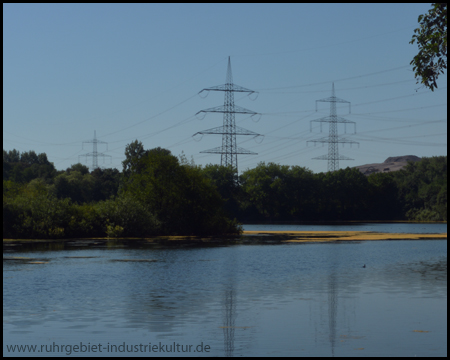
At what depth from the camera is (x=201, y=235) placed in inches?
3447

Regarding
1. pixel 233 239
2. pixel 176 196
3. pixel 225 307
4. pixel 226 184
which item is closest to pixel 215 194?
pixel 176 196

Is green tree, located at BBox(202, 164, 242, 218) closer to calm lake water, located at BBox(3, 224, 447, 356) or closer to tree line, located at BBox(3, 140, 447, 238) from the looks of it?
tree line, located at BBox(3, 140, 447, 238)

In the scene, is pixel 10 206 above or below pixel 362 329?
above

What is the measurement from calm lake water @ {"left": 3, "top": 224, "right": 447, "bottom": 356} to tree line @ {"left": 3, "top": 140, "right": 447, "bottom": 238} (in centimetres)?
3565

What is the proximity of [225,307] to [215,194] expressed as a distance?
64.5m

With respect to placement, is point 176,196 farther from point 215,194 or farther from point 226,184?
point 226,184

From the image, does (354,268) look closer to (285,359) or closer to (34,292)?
(34,292)

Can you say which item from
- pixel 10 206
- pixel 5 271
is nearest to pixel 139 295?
pixel 5 271

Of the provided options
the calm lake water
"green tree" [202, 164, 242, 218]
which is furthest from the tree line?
the calm lake water

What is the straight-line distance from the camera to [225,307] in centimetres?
2378

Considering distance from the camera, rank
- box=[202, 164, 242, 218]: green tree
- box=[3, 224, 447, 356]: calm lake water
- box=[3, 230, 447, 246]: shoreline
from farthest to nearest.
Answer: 1. box=[202, 164, 242, 218]: green tree
2. box=[3, 230, 447, 246]: shoreline
3. box=[3, 224, 447, 356]: calm lake water

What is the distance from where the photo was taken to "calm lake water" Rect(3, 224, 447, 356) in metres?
16.9

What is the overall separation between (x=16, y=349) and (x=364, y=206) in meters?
163

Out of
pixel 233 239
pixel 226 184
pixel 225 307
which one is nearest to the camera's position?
pixel 225 307
